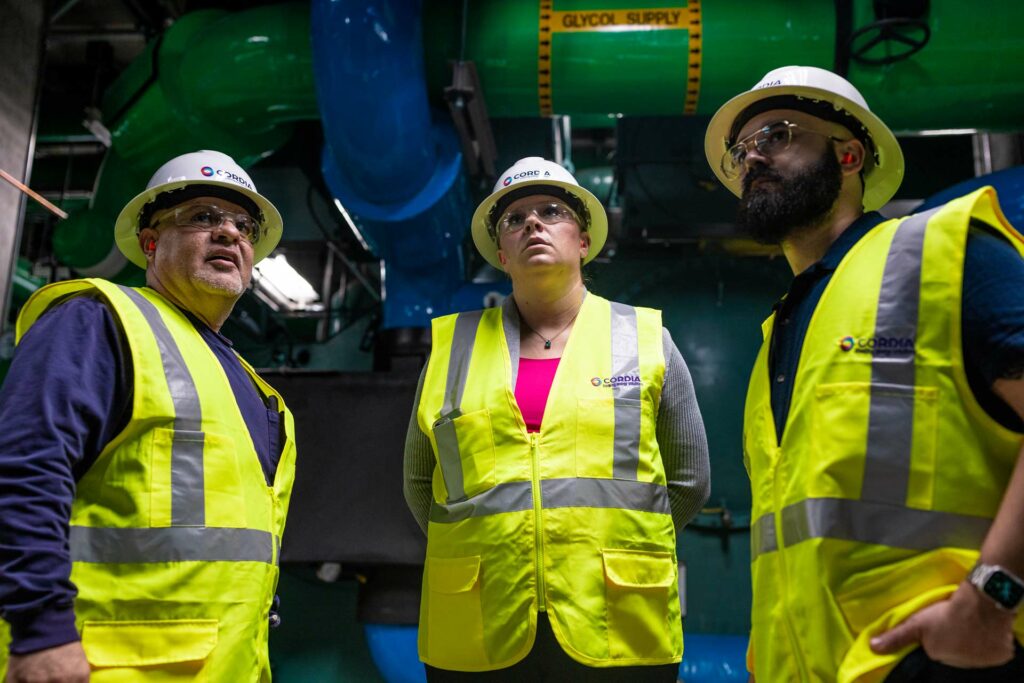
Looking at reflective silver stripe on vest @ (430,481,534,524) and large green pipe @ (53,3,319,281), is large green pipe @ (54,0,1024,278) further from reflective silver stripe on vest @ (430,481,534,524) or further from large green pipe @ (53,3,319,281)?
reflective silver stripe on vest @ (430,481,534,524)

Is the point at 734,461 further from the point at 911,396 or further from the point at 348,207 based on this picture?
the point at 911,396

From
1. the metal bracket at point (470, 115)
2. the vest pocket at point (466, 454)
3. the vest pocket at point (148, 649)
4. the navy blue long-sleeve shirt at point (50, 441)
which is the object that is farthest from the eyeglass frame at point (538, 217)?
the vest pocket at point (148, 649)

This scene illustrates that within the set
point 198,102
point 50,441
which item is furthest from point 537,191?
point 198,102

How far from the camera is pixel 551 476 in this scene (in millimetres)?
1932

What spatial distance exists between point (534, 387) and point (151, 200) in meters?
1.32

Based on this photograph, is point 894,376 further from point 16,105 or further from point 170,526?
point 16,105

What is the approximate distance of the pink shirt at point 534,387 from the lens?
204 centimetres

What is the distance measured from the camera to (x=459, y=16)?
348 centimetres

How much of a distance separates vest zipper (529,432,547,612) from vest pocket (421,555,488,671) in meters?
0.16

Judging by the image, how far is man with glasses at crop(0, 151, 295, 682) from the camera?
4.58 ft

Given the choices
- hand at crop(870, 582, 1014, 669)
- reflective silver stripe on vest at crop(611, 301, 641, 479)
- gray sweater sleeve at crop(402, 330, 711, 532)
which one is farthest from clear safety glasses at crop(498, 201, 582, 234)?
hand at crop(870, 582, 1014, 669)

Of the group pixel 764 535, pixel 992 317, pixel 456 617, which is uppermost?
pixel 992 317

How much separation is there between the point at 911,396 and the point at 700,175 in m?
3.87

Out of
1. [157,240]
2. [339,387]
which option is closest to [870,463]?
[157,240]
